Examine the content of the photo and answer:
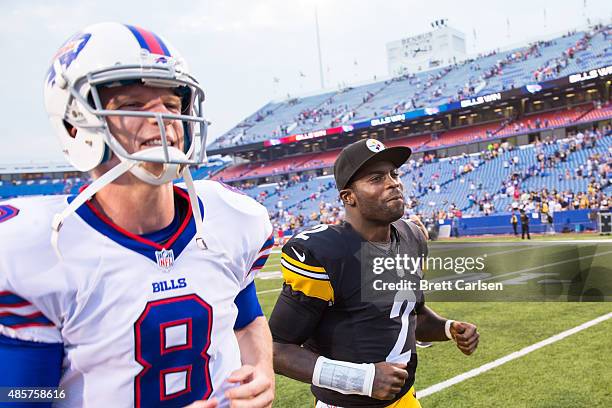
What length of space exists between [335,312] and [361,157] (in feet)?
2.66

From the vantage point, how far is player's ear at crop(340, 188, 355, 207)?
2.82 metres

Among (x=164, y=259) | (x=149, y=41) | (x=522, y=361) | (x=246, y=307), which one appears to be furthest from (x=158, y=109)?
(x=522, y=361)

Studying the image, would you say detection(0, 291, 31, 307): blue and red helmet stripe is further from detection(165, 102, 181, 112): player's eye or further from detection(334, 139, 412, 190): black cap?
detection(334, 139, 412, 190): black cap

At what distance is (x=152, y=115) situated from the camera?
137 cm

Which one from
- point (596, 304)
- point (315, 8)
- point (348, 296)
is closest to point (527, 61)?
point (315, 8)

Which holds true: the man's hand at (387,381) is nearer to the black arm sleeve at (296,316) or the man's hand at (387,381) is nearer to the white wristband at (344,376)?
the white wristband at (344,376)

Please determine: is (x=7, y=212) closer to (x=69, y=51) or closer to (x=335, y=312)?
(x=69, y=51)

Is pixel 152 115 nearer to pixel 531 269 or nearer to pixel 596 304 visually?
pixel 596 304

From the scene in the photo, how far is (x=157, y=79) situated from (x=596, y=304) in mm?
8391

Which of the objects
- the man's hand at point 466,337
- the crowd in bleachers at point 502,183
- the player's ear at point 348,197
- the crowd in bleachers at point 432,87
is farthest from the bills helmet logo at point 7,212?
the crowd in bleachers at point 432,87

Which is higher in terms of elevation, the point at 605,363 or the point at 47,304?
the point at 47,304

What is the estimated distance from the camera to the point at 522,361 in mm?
5422

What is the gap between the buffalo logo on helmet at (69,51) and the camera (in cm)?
145

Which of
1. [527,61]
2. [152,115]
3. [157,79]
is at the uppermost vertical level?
[527,61]
